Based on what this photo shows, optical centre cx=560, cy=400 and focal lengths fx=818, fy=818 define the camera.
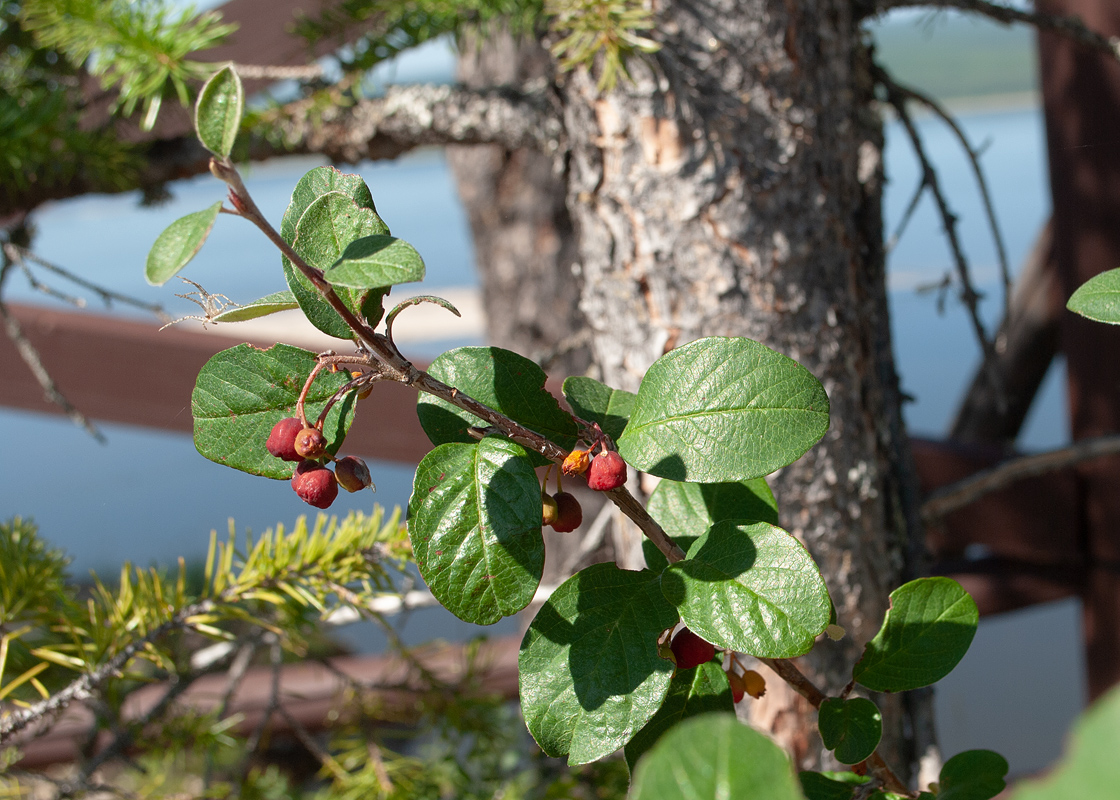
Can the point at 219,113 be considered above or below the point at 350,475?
above

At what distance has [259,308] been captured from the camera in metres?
0.22

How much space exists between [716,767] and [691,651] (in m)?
0.14

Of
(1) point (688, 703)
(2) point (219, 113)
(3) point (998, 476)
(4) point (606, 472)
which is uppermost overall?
(2) point (219, 113)

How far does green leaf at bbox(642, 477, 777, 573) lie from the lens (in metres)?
0.31

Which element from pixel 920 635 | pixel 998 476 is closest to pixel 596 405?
pixel 920 635

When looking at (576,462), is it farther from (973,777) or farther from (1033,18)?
(1033,18)

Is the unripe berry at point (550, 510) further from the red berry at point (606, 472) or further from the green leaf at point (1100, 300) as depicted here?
the green leaf at point (1100, 300)

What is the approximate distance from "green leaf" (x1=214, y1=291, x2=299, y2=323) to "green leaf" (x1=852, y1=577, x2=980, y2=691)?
0.22 m

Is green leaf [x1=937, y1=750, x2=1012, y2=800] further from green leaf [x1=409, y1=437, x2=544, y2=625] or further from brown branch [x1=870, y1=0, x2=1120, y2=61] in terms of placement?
brown branch [x1=870, y1=0, x2=1120, y2=61]

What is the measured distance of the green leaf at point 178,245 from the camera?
0.60ft

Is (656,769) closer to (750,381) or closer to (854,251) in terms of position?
(750,381)

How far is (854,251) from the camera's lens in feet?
1.76

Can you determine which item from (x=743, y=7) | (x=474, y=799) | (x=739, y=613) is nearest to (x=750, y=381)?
(x=739, y=613)

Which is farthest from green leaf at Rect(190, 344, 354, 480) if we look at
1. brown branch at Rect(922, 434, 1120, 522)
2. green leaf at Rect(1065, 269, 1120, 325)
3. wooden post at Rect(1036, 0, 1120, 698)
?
wooden post at Rect(1036, 0, 1120, 698)
